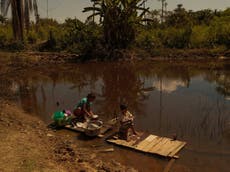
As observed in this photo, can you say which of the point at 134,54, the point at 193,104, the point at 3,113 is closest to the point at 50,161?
the point at 3,113

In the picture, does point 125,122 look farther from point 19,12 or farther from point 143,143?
point 19,12

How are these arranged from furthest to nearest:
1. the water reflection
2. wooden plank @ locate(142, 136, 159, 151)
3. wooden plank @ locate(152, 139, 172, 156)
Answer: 1. the water reflection
2. wooden plank @ locate(142, 136, 159, 151)
3. wooden plank @ locate(152, 139, 172, 156)

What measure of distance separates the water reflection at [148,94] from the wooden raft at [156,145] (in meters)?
0.56

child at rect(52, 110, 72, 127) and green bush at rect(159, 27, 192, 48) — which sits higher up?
green bush at rect(159, 27, 192, 48)

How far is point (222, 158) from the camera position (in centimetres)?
583

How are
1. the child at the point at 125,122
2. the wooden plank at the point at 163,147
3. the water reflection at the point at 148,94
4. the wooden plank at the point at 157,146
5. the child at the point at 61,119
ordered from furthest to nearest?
1. the water reflection at the point at 148,94
2. the child at the point at 61,119
3. the child at the point at 125,122
4. the wooden plank at the point at 157,146
5. the wooden plank at the point at 163,147

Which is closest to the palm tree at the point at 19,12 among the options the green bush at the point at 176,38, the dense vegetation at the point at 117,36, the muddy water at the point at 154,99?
the dense vegetation at the point at 117,36

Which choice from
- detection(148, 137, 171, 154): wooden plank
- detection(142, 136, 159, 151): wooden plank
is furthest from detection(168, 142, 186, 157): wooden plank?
detection(142, 136, 159, 151): wooden plank

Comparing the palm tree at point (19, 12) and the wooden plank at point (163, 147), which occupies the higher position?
the palm tree at point (19, 12)

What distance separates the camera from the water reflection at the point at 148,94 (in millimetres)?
7730

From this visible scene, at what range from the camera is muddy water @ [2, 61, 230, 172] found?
602 centimetres

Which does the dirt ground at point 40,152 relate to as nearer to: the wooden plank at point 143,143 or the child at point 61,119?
the child at point 61,119

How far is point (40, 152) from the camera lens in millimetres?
5422

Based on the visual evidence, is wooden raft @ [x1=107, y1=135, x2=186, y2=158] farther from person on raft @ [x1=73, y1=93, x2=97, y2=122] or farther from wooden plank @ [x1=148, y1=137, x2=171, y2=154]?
person on raft @ [x1=73, y1=93, x2=97, y2=122]
